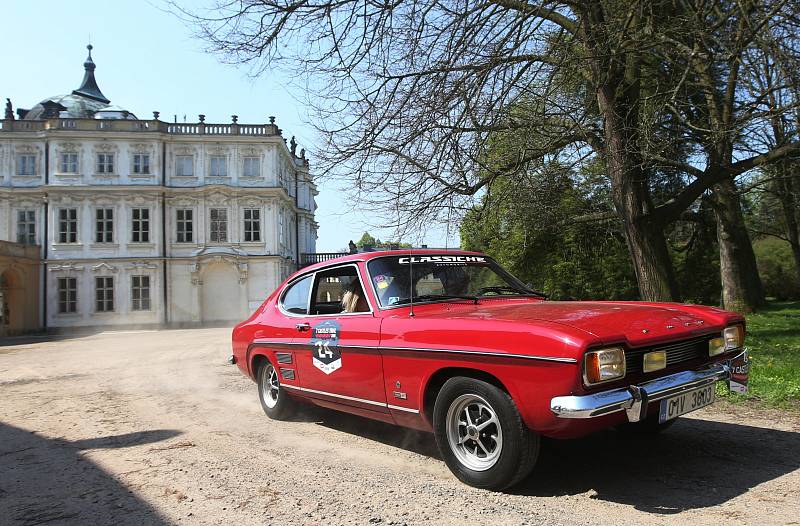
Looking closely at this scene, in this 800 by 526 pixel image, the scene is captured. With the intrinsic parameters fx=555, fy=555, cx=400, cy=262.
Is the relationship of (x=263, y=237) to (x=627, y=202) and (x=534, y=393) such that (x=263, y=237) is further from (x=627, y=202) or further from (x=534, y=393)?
(x=534, y=393)

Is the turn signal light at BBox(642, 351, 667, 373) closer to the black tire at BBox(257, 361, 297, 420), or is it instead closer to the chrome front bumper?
the chrome front bumper

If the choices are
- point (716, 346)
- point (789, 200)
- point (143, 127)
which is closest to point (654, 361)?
point (716, 346)

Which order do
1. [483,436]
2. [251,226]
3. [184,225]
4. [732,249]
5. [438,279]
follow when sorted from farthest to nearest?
[251,226] < [184,225] < [732,249] < [438,279] < [483,436]

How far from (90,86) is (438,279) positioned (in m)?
49.8

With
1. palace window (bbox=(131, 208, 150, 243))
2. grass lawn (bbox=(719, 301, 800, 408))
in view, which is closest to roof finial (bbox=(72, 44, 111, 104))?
palace window (bbox=(131, 208, 150, 243))

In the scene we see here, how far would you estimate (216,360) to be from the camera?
41.9 feet

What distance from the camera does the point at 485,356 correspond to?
11.9 ft

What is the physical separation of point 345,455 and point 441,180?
6.69m

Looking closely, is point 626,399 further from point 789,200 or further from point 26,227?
point 26,227

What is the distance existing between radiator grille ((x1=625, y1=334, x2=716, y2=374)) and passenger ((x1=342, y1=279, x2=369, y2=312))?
7.31 feet

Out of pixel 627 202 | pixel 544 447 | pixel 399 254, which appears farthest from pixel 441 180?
pixel 544 447

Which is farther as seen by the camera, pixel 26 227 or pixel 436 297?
pixel 26 227

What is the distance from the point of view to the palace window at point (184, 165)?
115 feet

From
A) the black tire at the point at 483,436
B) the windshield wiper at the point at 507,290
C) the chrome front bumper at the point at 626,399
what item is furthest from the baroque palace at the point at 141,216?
the chrome front bumper at the point at 626,399
